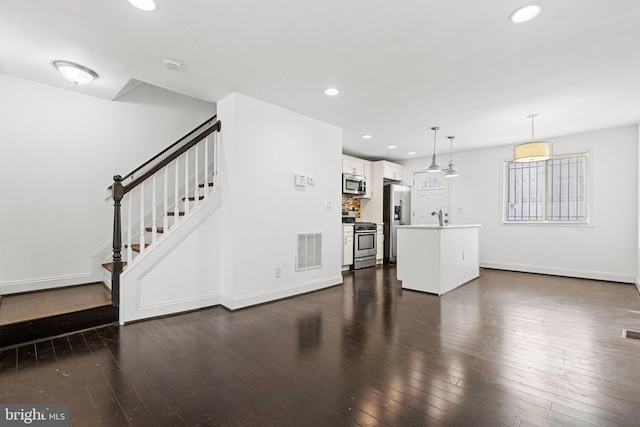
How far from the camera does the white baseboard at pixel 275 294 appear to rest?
3.62 m

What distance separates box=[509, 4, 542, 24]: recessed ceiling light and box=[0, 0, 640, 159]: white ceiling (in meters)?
0.05

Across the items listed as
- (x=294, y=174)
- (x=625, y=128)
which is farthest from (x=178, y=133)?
(x=625, y=128)

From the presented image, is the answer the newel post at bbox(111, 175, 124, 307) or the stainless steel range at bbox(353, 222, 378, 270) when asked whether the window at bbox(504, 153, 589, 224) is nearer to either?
the stainless steel range at bbox(353, 222, 378, 270)

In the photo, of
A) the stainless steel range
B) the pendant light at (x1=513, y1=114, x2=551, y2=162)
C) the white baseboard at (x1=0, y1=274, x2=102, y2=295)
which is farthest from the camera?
the stainless steel range

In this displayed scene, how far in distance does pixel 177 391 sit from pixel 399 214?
6350mm

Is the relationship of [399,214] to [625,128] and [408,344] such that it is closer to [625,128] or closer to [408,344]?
[625,128]

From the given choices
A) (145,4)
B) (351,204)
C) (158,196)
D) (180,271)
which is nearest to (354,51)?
(145,4)

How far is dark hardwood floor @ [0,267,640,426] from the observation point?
1.71m

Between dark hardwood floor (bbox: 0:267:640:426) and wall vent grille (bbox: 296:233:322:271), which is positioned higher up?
wall vent grille (bbox: 296:233:322:271)

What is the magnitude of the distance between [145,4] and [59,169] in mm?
2725

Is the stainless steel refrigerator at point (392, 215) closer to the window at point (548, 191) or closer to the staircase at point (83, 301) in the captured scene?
the window at point (548, 191)

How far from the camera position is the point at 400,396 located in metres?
1.87

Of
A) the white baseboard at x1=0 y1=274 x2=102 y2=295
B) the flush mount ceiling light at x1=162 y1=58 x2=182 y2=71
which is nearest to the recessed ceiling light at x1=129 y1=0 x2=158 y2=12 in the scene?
the flush mount ceiling light at x1=162 y1=58 x2=182 y2=71

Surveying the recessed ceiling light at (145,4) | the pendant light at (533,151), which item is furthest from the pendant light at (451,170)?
the recessed ceiling light at (145,4)
